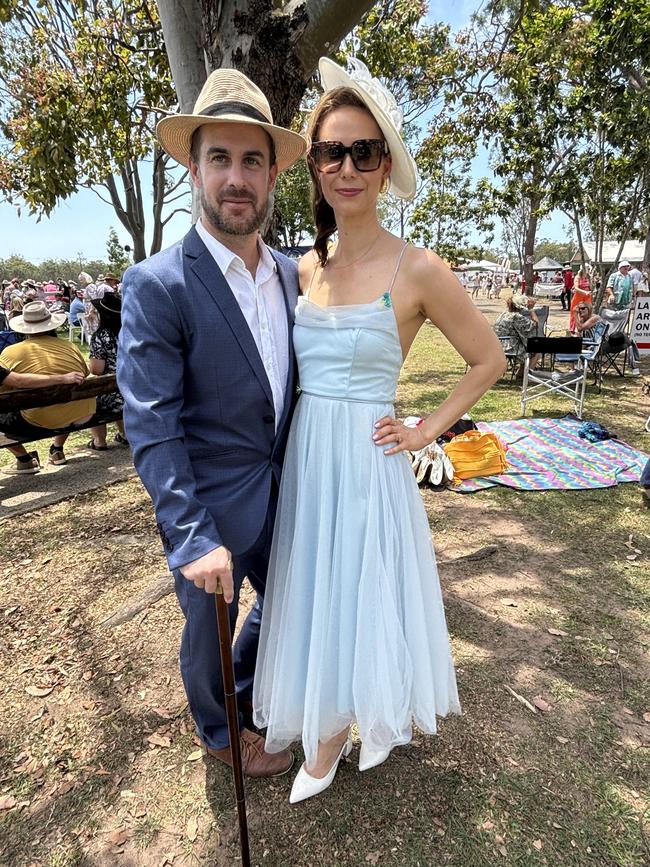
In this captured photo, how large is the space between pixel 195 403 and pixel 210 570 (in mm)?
527

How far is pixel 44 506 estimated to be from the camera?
14.8ft

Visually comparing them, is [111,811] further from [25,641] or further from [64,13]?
[64,13]

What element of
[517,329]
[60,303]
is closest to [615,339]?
[517,329]

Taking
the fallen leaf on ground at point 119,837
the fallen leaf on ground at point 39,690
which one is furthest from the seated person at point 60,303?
the fallen leaf on ground at point 119,837

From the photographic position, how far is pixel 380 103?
1626mm

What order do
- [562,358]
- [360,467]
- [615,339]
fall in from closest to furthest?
[360,467] < [562,358] < [615,339]

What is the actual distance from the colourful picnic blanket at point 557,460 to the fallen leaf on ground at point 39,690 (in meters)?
3.63

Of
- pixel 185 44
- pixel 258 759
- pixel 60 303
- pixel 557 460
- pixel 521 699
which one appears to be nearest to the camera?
pixel 258 759

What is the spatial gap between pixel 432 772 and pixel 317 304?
1831mm

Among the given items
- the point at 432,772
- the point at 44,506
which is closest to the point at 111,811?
the point at 432,772

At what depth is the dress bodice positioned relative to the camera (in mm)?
1682

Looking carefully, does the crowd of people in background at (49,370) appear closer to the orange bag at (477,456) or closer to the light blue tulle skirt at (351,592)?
the orange bag at (477,456)

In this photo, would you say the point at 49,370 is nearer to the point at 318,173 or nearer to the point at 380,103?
the point at 318,173

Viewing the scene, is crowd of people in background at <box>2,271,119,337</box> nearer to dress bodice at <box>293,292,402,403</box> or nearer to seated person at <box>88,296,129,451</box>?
seated person at <box>88,296,129,451</box>
